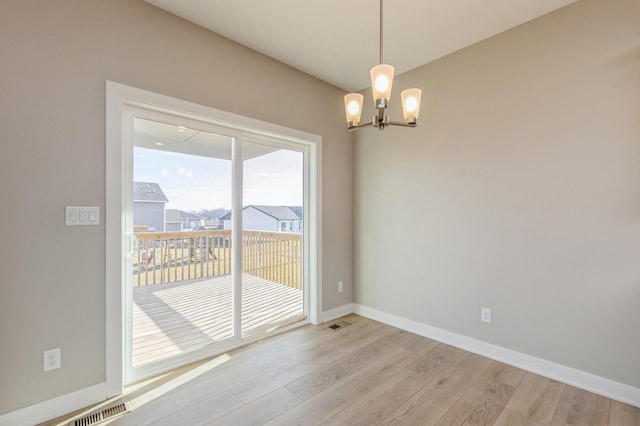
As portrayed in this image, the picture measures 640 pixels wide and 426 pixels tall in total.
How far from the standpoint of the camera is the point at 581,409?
1.86 meters

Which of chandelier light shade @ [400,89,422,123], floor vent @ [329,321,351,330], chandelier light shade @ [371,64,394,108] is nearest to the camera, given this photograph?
chandelier light shade @ [371,64,394,108]

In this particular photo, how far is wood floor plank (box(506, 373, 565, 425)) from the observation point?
1816 millimetres

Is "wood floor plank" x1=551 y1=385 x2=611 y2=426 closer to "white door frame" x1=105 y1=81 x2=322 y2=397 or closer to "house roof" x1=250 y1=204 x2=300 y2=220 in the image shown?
"house roof" x1=250 y1=204 x2=300 y2=220

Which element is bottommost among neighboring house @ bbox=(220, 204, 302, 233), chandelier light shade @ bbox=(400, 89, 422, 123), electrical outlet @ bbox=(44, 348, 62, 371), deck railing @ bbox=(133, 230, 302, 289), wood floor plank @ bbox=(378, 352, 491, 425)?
wood floor plank @ bbox=(378, 352, 491, 425)

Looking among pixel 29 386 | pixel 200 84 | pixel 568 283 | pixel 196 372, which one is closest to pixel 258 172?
pixel 200 84

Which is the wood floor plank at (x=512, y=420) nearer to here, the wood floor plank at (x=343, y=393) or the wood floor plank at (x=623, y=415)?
the wood floor plank at (x=623, y=415)

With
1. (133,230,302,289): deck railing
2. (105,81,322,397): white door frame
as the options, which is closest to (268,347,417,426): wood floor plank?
(105,81,322,397): white door frame

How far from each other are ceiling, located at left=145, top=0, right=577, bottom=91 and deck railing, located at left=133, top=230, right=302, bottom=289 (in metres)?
1.79

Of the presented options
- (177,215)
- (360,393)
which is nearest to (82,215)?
(177,215)

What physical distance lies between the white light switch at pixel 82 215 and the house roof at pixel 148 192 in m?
0.31

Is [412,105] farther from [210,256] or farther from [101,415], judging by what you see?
[101,415]

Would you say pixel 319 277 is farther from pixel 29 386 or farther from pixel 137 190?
pixel 29 386

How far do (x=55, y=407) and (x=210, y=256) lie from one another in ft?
4.40

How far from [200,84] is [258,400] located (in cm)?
249
